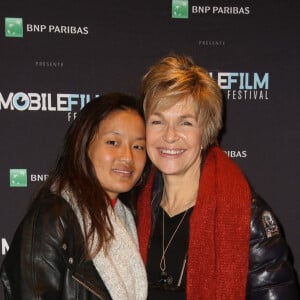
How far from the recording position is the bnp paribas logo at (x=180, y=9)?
2.21 metres

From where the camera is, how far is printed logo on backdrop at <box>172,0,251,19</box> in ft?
7.25

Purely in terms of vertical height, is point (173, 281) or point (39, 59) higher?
point (39, 59)

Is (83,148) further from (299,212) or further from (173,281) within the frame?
(299,212)

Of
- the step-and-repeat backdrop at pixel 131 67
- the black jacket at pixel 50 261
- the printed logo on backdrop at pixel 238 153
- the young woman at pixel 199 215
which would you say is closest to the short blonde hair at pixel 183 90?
the young woman at pixel 199 215

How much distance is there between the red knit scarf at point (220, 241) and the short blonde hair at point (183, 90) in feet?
0.71

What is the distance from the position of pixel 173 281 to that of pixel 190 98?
2.08 ft

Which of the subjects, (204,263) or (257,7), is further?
(257,7)

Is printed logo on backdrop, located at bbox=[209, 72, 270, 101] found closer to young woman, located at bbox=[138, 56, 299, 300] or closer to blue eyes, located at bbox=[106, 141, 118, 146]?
young woman, located at bbox=[138, 56, 299, 300]

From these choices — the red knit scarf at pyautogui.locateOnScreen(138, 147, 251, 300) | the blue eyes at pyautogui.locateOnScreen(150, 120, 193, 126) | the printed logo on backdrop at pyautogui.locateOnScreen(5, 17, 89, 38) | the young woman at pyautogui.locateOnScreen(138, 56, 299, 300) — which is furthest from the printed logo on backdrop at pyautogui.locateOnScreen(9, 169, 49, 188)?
the red knit scarf at pyautogui.locateOnScreen(138, 147, 251, 300)

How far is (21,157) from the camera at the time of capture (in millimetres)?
2209

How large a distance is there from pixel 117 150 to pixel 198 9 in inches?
45.1

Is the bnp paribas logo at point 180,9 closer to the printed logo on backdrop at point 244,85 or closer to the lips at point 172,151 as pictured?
the printed logo on backdrop at point 244,85

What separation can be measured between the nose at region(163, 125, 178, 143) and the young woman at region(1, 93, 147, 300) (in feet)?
0.28

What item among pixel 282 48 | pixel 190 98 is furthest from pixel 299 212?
pixel 190 98
